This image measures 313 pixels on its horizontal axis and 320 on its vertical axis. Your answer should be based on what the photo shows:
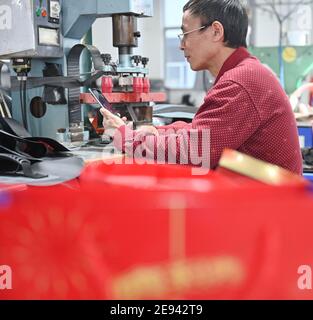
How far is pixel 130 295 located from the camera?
98cm

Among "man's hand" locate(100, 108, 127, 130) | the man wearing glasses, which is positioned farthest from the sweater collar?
"man's hand" locate(100, 108, 127, 130)

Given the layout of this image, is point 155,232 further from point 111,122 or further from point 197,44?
point 197,44

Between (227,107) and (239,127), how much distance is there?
2.2 inches

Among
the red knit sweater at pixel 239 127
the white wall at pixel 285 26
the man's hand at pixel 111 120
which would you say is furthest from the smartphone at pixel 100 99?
the white wall at pixel 285 26

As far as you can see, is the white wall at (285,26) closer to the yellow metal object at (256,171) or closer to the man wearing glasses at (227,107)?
the man wearing glasses at (227,107)

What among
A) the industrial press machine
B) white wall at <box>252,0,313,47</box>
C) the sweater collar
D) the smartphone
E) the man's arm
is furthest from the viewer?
white wall at <box>252,0,313,47</box>

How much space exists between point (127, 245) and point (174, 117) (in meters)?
1.01

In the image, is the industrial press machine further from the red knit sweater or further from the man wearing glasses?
the red knit sweater

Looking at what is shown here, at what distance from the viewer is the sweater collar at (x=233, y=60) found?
129 cm

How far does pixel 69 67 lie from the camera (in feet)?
5.38

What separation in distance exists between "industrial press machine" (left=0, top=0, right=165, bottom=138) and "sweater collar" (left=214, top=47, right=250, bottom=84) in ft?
1.36

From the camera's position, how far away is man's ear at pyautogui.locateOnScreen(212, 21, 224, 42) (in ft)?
4.26

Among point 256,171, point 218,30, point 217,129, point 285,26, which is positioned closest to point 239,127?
point 217,129
